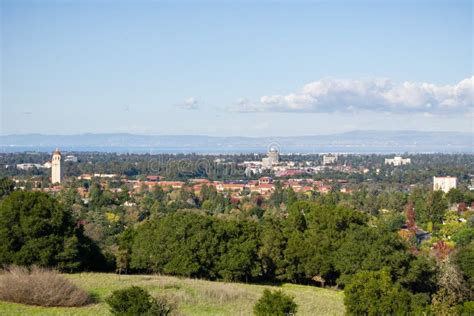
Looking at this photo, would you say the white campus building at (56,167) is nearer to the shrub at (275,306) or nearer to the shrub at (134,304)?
the shrub at (275,306)

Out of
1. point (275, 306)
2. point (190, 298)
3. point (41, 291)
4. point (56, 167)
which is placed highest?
point (275, 306)

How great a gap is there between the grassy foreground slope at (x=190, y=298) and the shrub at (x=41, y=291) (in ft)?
0.91

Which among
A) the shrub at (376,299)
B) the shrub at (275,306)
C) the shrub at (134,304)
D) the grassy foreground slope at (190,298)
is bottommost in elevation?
the grassy foreground slope at (190,298)

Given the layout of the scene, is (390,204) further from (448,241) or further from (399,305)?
(399,305)

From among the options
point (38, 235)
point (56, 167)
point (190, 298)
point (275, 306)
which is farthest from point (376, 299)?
point (56, 167)

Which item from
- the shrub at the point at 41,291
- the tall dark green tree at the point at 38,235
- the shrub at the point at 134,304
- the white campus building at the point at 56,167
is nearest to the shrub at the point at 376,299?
the shrub at the point at 134,304

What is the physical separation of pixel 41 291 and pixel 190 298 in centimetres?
452

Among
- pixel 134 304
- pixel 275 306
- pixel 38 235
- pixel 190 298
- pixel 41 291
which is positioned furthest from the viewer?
pixel 38 235

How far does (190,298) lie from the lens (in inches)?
795

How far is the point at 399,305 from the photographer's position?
57.6ft

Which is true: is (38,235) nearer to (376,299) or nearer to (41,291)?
(41,291)

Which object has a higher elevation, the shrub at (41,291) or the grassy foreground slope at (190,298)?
the shrub at (41,291)

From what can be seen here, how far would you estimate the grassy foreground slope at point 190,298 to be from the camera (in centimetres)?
1788

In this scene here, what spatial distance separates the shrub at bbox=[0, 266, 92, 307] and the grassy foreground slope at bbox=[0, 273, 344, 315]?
276 mm
